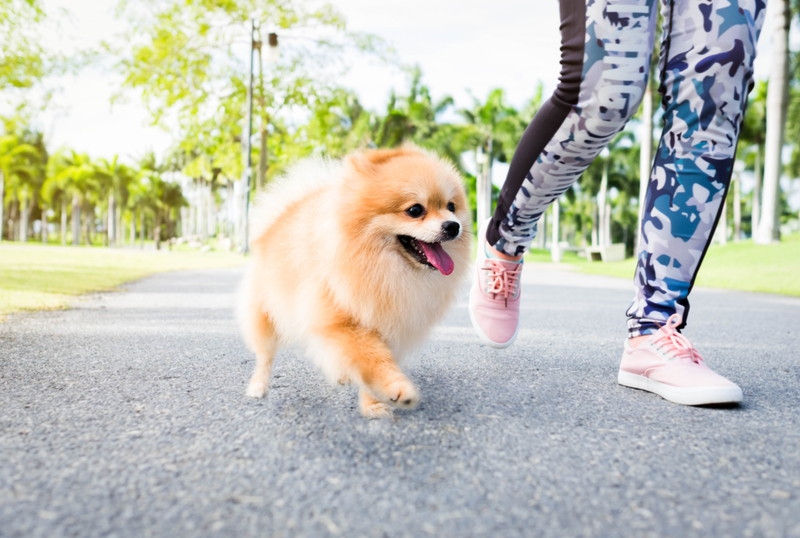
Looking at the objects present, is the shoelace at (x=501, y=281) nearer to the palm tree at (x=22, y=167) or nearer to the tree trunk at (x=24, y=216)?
the palm tree at (x=22, y=167)

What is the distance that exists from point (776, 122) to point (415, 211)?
1649 centimetres

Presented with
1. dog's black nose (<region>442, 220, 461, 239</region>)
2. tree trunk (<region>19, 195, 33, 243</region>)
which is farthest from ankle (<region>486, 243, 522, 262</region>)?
tree trunk (<region>19, 195, 33, 243</region>)

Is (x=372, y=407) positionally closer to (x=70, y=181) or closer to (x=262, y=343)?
(x=262, y=343)

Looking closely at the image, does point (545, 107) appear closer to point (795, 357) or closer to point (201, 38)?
point (795, 357)

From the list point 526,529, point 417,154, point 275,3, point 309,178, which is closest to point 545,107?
point 417,154

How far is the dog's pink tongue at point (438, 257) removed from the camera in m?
2.25

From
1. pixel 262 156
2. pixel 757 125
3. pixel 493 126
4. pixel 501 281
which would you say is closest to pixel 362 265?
pixel 501 281

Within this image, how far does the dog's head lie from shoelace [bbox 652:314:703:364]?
743mm

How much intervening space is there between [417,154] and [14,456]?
1639mm

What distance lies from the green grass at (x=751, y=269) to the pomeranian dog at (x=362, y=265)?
7.16 meters

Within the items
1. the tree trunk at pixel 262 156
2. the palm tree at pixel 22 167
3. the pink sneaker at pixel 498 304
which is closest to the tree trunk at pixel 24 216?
the palm tree at pixel 22 167

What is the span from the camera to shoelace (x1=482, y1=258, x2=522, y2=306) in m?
2.73

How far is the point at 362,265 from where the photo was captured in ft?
7.19

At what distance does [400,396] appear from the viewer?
5.64ft
